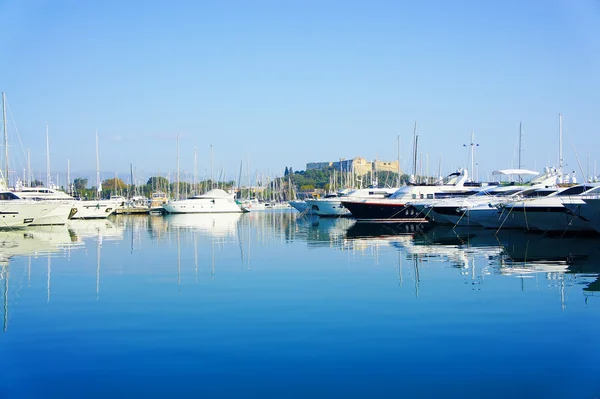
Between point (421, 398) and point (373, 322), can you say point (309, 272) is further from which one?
point (421, 398)

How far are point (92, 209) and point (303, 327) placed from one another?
60.5 meters

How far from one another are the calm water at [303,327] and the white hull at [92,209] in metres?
44.1

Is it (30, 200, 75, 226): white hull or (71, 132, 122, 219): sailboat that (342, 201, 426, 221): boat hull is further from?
(71, 132, 122, 219): sailboat

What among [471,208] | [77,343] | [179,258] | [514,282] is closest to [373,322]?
[77,343]

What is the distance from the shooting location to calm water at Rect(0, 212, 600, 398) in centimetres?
955

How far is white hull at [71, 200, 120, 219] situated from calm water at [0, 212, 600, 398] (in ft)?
145

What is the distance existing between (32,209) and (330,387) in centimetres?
4264

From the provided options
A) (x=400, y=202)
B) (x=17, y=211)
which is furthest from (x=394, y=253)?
(x=17, y=211)

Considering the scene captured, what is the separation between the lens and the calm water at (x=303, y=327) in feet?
31.3

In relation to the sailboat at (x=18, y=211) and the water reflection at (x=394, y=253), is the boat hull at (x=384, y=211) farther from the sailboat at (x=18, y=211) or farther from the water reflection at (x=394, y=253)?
the sailboat at (x=18, y=211)

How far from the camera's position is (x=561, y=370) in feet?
32.9

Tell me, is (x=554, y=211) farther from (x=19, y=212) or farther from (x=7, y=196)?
(x=7, y=196)

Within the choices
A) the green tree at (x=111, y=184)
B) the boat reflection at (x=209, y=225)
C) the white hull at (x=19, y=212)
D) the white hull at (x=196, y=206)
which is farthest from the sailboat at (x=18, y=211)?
the green tree at (x=111, y=184)

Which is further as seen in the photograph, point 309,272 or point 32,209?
point 32,209
